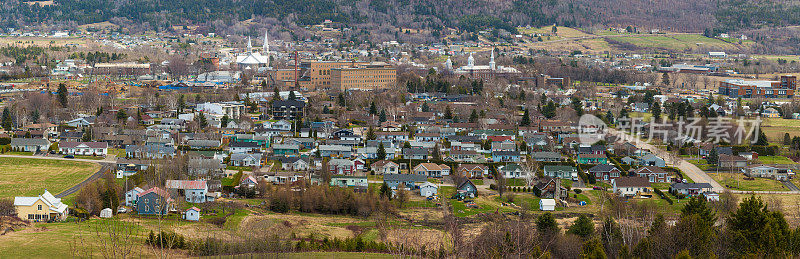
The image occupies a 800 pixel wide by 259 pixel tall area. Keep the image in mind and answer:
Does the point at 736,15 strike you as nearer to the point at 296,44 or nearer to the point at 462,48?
the point at 462,48

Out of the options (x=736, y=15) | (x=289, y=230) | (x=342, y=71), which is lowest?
(x=289, y=230)

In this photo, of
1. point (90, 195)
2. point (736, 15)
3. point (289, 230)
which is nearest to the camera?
point (289, 230)

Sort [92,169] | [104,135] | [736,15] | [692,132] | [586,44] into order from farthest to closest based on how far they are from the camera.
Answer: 1. [736,15]
2. [586,44]
3. [692,132]
4. [104,135]
5. [92,169]

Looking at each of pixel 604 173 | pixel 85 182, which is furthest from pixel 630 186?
pixel 85 182

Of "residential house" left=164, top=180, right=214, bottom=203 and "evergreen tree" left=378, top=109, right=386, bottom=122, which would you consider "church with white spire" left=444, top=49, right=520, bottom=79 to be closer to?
"evergreen tree" left=378, top=109, right=386, bottom=122

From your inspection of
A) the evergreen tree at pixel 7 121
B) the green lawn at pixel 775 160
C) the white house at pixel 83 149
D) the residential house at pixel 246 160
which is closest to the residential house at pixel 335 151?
the residential house at pixel 246 160

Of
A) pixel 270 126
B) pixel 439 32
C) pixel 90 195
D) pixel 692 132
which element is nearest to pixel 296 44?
pixel 439 32

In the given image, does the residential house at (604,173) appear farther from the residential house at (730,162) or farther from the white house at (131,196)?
the white house at (131,196)
